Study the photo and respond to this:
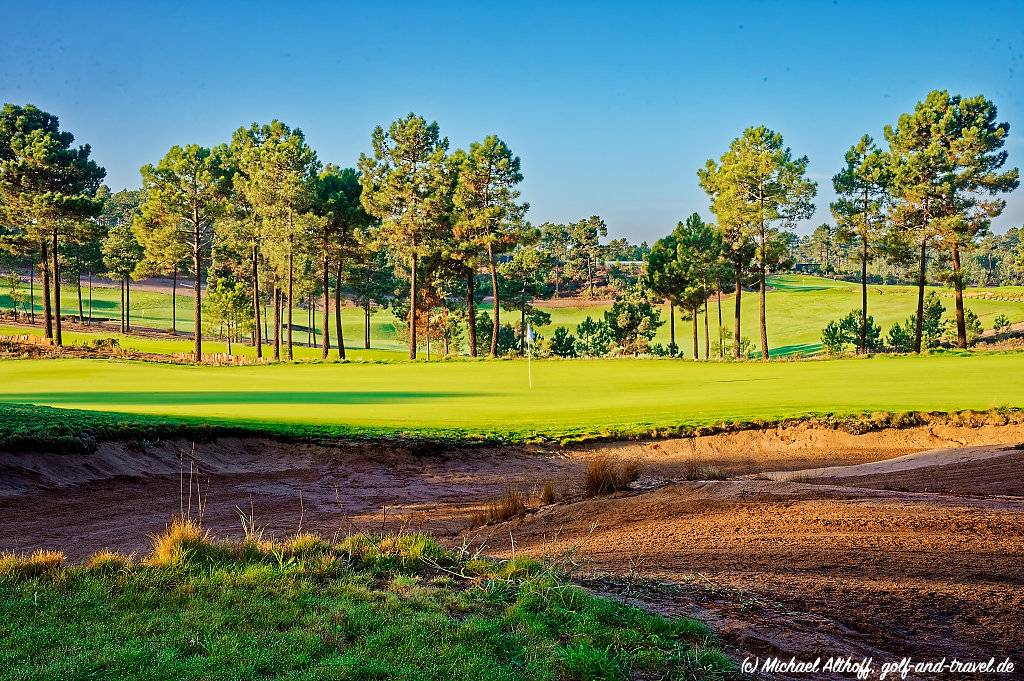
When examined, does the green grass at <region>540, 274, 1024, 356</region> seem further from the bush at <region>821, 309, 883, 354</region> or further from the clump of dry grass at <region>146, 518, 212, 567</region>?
the clump of dry grass at <region>146, 518, 212, 567</region>

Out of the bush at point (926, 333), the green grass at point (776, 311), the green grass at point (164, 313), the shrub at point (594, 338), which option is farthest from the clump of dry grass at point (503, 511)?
the green grass at point (164, 313)

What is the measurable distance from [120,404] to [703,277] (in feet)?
169

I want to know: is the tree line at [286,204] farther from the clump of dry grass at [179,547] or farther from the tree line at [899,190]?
the clump of dry grass at [179,547]

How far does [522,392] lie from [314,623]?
955 inches

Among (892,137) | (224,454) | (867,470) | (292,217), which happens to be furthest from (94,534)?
(892,137)

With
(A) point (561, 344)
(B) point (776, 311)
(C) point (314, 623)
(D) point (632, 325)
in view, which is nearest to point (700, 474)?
(C) point (314, 623)

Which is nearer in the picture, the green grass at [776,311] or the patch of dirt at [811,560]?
the patch of dirt at [811,560]

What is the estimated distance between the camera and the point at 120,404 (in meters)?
22.1

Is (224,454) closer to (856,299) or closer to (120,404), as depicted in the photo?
(120,404)

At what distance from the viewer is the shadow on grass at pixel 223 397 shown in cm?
2322

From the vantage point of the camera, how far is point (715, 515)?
9.43 metres

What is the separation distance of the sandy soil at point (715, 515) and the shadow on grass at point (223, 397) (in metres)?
8.57

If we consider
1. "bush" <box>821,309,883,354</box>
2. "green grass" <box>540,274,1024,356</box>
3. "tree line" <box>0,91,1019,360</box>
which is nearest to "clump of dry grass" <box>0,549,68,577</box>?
"tree line" <box>0,91,1019,360</box>

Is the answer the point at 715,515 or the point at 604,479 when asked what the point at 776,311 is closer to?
the point at 604,479
